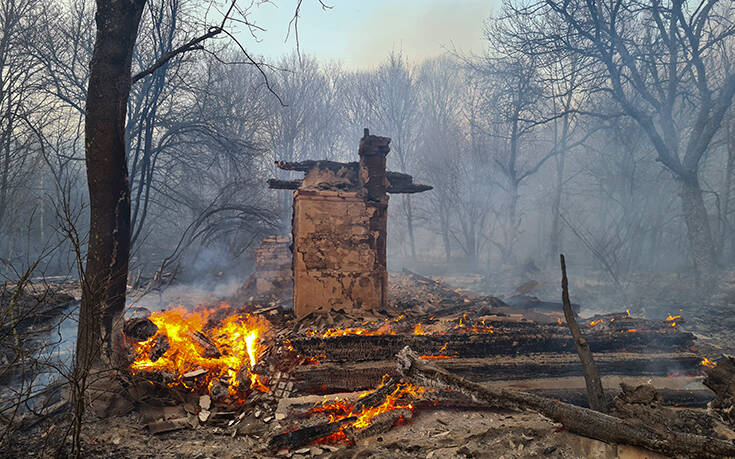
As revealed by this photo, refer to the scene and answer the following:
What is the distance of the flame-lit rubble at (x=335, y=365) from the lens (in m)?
4.66

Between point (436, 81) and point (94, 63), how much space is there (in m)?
25.8

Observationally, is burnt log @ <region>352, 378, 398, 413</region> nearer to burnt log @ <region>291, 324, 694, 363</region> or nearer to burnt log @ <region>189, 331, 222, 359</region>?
burnt log @ <region>291, 324, 694, 363</region>

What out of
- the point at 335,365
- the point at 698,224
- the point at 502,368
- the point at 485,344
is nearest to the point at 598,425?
the point at 502,368

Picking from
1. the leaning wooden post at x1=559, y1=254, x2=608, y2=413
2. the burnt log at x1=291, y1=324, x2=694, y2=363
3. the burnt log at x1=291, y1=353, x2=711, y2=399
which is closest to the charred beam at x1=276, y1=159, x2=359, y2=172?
the burnt log at x1=291, y1=324, x2=694, y2=363

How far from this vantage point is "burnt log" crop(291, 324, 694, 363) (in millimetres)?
5824

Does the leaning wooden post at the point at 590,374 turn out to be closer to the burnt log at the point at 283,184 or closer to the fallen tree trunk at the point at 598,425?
the fallen tree trunk at the point at 598,425

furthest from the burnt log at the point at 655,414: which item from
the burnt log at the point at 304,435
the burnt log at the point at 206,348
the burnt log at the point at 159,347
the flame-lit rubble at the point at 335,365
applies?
the burnt log at the point at 159,347

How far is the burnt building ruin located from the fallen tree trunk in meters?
4.43

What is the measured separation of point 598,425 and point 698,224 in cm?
1057

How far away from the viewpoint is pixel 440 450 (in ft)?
12.1

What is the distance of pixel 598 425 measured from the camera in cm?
284

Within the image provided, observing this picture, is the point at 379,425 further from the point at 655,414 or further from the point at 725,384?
the point at 725,384

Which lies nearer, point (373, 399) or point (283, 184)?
point (373, 399)

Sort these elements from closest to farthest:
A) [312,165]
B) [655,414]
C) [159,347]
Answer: [655,414] → [159,347] → [312,165]
